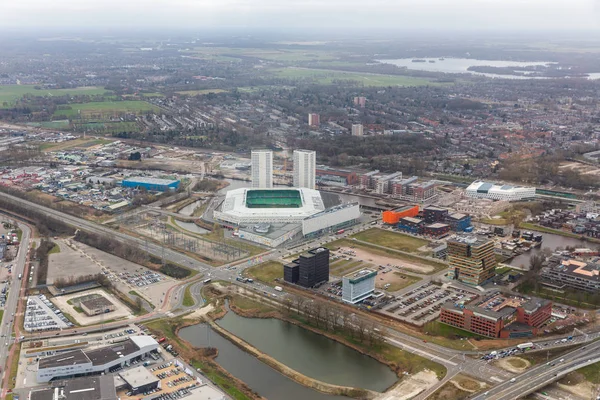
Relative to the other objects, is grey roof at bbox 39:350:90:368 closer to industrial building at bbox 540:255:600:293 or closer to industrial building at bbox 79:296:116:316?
industrial building at bbox 79:296:116:316

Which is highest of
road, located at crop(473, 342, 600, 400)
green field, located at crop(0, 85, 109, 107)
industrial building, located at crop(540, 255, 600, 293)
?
green field, located at crop(0, 85, 109, 107)

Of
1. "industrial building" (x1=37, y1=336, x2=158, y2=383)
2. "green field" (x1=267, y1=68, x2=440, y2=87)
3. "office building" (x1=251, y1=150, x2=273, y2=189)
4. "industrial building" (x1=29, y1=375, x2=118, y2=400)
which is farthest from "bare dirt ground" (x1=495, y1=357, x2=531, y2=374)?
"green field" (x1=267, y1=68, x2=440, y2=87)

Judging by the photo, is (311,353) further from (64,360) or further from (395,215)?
(395,215)

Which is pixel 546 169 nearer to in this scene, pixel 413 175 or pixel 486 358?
pixel 413 175

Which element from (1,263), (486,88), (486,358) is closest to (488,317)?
(486,358)

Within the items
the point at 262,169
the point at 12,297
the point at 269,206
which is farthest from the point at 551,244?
the point at 12,297

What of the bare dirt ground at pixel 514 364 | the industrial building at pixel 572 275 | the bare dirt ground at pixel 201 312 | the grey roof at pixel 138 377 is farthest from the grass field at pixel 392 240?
the grey roof at pixel 138 377
